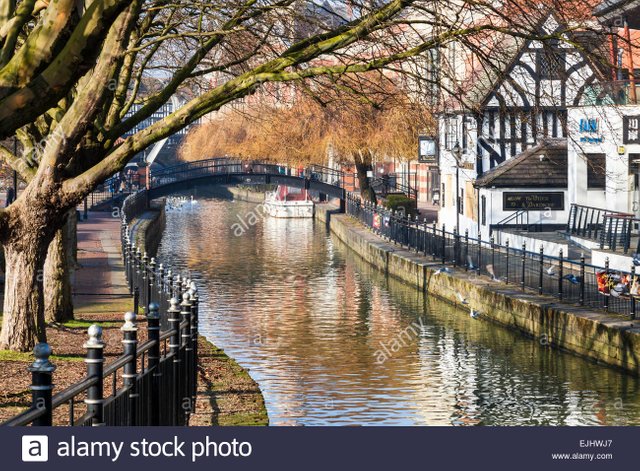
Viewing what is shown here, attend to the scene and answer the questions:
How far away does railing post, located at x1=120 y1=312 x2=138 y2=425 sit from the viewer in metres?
10.0

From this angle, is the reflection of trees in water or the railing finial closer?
the railing finial

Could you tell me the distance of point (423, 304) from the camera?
1428 inches

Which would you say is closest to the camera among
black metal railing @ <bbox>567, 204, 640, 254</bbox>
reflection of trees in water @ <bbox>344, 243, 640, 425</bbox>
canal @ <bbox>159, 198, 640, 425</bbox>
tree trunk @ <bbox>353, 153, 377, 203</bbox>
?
reflection of trees in water @ <bbox>344, 243, 640, 425</bbox>

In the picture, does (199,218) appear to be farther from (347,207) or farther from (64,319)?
(64,319)

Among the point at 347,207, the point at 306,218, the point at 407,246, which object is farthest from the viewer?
the point at 306,218

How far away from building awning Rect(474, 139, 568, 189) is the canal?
551cm

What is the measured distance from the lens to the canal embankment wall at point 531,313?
23828 millimetres

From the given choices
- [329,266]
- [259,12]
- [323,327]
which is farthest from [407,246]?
[259,12]

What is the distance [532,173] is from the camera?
46562mm

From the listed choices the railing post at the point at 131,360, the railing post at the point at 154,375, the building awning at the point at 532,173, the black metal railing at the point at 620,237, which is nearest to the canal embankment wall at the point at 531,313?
the black metal railing at the point at 620,237

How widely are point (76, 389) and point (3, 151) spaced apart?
13.9 m

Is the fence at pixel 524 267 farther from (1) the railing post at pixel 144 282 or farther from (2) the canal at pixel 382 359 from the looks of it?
(1) the railing post at pixel 144 282

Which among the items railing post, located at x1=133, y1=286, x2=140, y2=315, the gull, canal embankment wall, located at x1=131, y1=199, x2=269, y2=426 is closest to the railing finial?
canal embankment wall, located at x1=131, y1=199, x2=269, y2=426

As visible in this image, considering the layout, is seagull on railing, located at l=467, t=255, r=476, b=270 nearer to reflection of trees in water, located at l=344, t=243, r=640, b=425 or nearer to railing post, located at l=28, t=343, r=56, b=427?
reflection of trees in water, located at l=344, t=243, r=640, b=425
